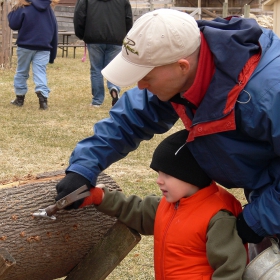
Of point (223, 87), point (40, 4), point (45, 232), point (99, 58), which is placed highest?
point (223, 87)

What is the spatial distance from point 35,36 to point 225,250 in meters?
6.48

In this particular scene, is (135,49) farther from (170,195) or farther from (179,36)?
(170,195)

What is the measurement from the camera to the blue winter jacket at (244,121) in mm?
2174

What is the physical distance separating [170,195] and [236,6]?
25670 millimetres

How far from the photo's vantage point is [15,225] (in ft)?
9.08

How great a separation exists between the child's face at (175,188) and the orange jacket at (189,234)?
0.03m

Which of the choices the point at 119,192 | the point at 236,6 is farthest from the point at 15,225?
the point at 236,6

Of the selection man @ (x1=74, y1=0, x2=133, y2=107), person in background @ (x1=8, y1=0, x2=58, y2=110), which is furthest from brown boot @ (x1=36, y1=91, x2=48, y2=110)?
man @ (x1=74, y1=0, x2=133, y2=107)

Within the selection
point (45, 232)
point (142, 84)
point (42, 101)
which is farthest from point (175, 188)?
point (42, 101)

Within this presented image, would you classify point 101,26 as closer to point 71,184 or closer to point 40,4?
point 40,4

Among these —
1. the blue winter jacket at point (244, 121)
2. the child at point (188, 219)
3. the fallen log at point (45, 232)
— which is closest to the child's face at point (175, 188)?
the child at point (188, 219)

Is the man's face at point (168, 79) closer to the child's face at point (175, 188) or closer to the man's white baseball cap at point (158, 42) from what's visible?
the man's white baseball cap at point (158, 42)

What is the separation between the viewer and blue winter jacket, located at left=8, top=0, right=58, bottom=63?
27.5 ft

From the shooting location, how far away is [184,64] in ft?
7.29
